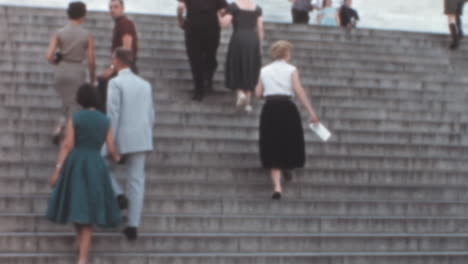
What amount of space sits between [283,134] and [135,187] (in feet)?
6.50

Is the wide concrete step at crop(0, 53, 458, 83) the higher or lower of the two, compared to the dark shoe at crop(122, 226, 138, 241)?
higher

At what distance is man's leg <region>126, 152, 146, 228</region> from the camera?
8430 millimetres

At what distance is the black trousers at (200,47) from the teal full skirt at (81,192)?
425 centimetres

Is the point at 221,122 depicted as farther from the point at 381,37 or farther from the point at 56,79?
the point at 381,37

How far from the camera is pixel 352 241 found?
29.6ft

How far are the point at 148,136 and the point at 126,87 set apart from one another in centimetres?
42

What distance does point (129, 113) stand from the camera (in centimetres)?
851

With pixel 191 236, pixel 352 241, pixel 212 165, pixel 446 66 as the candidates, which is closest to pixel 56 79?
pixel 212 165

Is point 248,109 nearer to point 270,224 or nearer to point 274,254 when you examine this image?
point 270,224

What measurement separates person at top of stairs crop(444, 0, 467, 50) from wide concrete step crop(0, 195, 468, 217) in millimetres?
6532

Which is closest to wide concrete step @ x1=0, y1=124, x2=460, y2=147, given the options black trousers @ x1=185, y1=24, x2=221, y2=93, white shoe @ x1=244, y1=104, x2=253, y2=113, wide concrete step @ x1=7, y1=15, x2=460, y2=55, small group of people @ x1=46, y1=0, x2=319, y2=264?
small group of people @ x1=46, y1=0, x2=319, y2=264

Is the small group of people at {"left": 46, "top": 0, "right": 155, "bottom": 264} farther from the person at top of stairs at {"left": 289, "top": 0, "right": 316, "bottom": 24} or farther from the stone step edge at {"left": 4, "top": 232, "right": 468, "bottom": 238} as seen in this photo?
the person at top of stairs at {"left": 289, "top": 0, "right": 316, "bottom": 24}

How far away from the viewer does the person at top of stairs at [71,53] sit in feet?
33.2

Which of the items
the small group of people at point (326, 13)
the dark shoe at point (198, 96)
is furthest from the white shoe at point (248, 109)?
the small group of people at point (326, 13)
